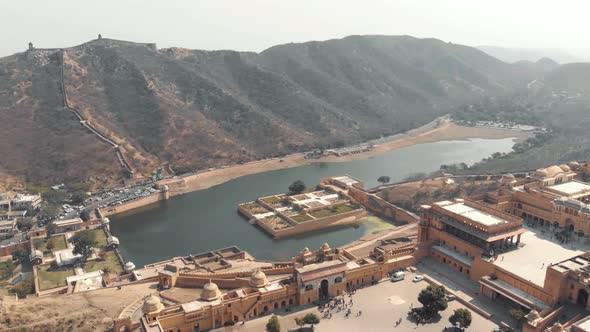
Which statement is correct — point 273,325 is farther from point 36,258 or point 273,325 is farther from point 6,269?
point 6,269

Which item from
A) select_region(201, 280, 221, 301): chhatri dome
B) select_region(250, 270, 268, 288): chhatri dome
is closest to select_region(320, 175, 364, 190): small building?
select_region(250, 270, 268, 288): chhatri dome

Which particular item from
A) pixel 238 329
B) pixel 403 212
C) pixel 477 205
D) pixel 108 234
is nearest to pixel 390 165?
pixel 403 212

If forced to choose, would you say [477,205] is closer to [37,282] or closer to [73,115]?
[37,282]

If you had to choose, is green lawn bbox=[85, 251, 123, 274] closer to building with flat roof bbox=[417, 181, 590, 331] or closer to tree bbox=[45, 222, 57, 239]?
tree bbox=[45, 222, 57, 239]

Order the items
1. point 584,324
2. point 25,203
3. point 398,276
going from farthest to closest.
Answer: point 25,203 → point 398,276 → point 584,324

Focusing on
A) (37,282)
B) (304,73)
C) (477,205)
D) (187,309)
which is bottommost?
(37,282)

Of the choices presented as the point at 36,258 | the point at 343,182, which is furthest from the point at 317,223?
the point at 36,258
